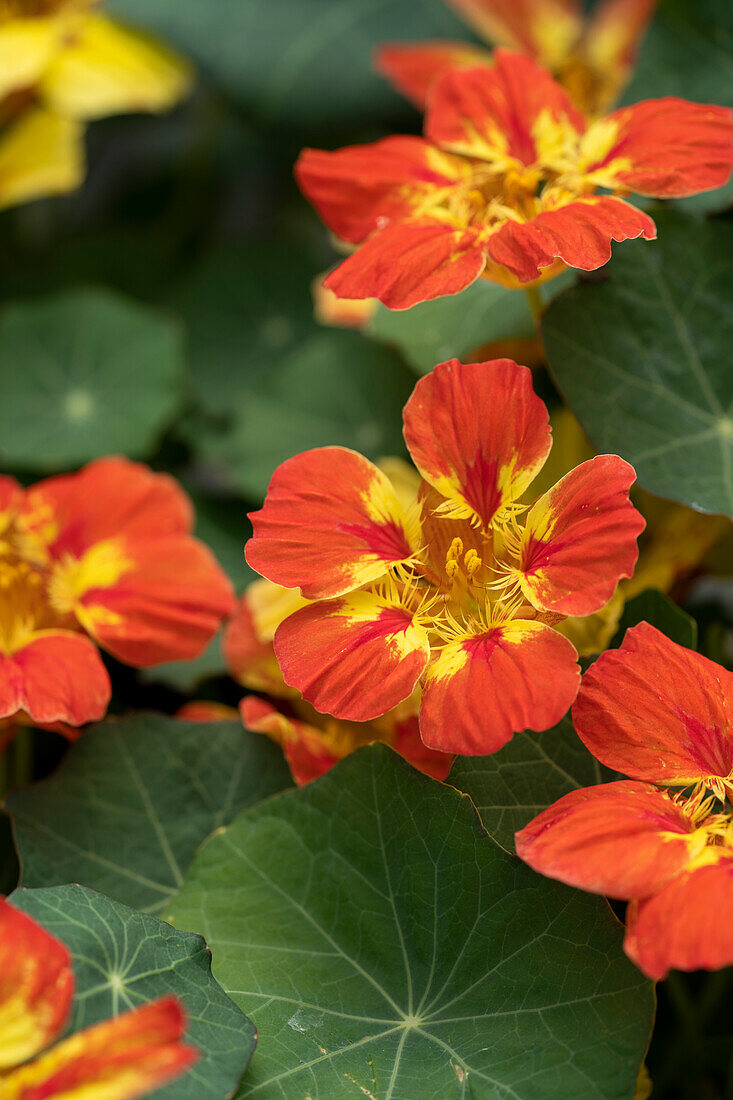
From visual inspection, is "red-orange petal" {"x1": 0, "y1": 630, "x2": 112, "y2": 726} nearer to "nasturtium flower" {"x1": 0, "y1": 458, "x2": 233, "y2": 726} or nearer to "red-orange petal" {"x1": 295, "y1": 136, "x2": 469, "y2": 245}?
"nasturtium flower" {"x1": 0, "y1": 458, "x2": 233, "y2": 726}

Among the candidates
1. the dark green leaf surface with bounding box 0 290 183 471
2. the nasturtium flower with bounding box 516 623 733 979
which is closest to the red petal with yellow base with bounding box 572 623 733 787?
the nasturtium flower with bounding box 516 623 733 979

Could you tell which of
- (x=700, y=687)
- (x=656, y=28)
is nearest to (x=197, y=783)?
(x=700, y=687)

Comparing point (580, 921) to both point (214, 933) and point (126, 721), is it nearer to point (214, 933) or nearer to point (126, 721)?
point (214, 933)

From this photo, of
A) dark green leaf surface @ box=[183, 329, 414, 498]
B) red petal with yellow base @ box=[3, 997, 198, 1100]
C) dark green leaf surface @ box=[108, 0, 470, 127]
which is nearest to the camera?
red petal with yellow base @ box=[3, 997, 198, 1100]

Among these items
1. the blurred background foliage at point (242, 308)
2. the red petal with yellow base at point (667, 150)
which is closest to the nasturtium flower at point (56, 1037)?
the blurred background foliage at point (242, 308)

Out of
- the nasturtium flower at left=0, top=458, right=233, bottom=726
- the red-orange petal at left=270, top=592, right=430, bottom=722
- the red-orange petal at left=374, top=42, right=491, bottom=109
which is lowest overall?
the nasturtium flower at left=0, top=458, right=233, bottom=726

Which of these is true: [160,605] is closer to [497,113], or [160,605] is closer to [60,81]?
[497,113]

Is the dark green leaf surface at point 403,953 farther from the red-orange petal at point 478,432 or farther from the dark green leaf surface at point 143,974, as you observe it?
the red-orange petal at point 478,432

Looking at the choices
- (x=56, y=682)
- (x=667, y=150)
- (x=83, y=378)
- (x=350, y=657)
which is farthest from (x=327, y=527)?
(x=83, y=378)
